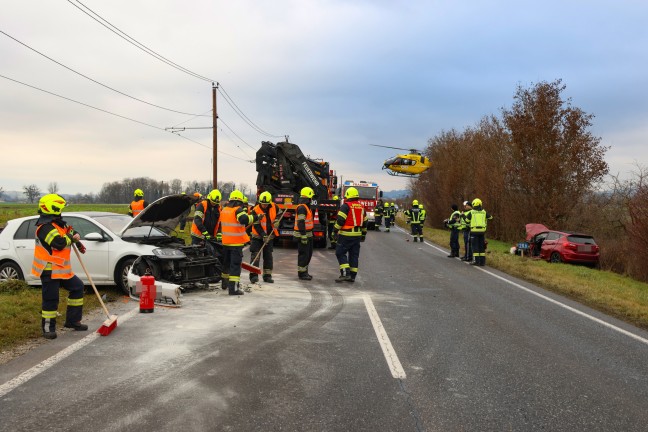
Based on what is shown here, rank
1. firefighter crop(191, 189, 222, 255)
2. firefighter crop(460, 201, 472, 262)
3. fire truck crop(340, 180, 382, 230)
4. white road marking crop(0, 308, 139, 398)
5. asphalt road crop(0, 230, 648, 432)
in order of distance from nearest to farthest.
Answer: asphalt road crop(0, 230, 648, 432), white road marking crop(0, 308, 139, 398), firefighter crop(191, 189, 222, 255), firefighter crop(460, 201, 472, 262), fire truck crop(340, 180, 382, 230)

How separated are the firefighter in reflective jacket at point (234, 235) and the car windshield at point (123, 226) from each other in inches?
55.8

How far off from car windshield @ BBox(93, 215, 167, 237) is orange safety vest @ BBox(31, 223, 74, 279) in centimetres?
265

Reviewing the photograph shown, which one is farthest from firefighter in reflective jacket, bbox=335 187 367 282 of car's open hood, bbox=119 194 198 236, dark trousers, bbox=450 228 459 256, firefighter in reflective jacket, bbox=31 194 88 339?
dark trousers, bbox=450 228 459 256

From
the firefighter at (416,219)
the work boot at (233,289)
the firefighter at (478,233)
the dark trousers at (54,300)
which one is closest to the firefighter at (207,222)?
the work boot at (233,289)

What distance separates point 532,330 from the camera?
6.83 meters

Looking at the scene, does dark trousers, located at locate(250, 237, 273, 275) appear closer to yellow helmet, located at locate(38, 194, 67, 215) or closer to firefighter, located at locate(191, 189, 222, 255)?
firefighter, located at locate(191, 189, 222, 255)

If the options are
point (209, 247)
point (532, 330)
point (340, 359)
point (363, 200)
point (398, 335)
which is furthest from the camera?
point (363, 200)

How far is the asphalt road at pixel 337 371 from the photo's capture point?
3834mm

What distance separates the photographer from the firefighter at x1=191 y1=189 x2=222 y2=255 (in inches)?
403

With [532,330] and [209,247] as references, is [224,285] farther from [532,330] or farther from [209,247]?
[532,330]

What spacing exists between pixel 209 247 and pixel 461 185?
3125 centimetres

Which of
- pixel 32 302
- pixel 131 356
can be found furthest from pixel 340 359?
pixel 32 302

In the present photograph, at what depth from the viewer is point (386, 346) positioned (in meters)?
5.80

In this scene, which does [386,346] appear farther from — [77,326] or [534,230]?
[534,230]
